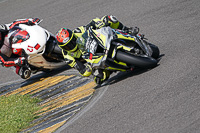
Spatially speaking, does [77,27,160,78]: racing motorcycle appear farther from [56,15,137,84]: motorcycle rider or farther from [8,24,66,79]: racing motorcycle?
[8,24,66,79]: racing motorcycle

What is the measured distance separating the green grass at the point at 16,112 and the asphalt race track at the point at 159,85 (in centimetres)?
124

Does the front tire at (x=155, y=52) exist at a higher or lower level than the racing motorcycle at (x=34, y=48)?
lower

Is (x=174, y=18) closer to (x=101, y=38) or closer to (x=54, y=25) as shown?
(x=101, y=38)

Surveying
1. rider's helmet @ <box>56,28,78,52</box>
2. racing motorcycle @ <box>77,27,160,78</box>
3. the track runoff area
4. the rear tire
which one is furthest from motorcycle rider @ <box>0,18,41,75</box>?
the rear tire

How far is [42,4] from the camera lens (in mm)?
14633

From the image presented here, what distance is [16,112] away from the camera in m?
8.20

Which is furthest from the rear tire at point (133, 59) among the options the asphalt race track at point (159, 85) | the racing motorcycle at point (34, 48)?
the racing motorcycle at point (34, 48)

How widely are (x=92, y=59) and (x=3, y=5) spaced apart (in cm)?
1016

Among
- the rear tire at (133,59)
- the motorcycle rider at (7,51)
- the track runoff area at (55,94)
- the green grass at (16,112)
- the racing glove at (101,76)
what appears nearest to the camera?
the rear tire at (133,59)

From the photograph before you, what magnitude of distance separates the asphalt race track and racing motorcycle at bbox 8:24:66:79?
1229 mm

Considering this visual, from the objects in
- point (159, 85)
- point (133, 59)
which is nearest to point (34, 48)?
point (133, 59)

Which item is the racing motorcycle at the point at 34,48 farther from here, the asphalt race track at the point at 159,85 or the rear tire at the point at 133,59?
the rear tire at the point at 133,59

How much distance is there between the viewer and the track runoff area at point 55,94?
723 centimetres

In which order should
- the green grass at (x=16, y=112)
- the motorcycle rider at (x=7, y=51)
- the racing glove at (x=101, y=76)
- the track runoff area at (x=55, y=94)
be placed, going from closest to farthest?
the track runoff area at (x=55, y=94)
the green grass at (x=16, y=112)
the racing glove at (x=101, y=76)
the motorcycle rider at (x=7, y=51)
